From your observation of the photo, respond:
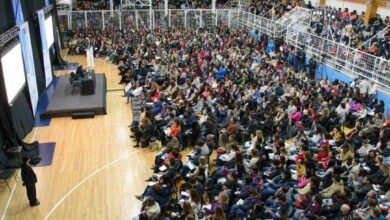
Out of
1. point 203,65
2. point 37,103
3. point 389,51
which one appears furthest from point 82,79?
point 389,51

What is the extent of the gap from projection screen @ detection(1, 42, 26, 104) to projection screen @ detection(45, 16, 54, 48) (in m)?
5.85

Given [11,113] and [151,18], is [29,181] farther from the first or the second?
[151,18]

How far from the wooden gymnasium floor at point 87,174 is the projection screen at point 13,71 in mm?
1863

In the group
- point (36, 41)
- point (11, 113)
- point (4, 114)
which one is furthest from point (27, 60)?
point (36, 41)

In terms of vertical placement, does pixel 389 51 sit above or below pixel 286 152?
above

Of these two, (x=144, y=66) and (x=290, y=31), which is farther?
(x=290, y=31)

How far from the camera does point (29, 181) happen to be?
353 inches

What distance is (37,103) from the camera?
15.7 meters

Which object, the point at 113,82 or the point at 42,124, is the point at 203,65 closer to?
the point at 113,82

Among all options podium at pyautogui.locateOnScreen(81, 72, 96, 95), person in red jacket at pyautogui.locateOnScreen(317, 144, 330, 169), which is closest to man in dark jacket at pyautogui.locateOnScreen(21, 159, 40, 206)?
person in red jacket at pyautogui.locateOnScreen(317, 144, 330, 169)

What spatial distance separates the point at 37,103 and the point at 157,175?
27.8ft

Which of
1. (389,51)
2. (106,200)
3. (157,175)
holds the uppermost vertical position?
(389,51)

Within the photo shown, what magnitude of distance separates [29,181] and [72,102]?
6726 millimetres

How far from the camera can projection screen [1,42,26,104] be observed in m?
11.2
